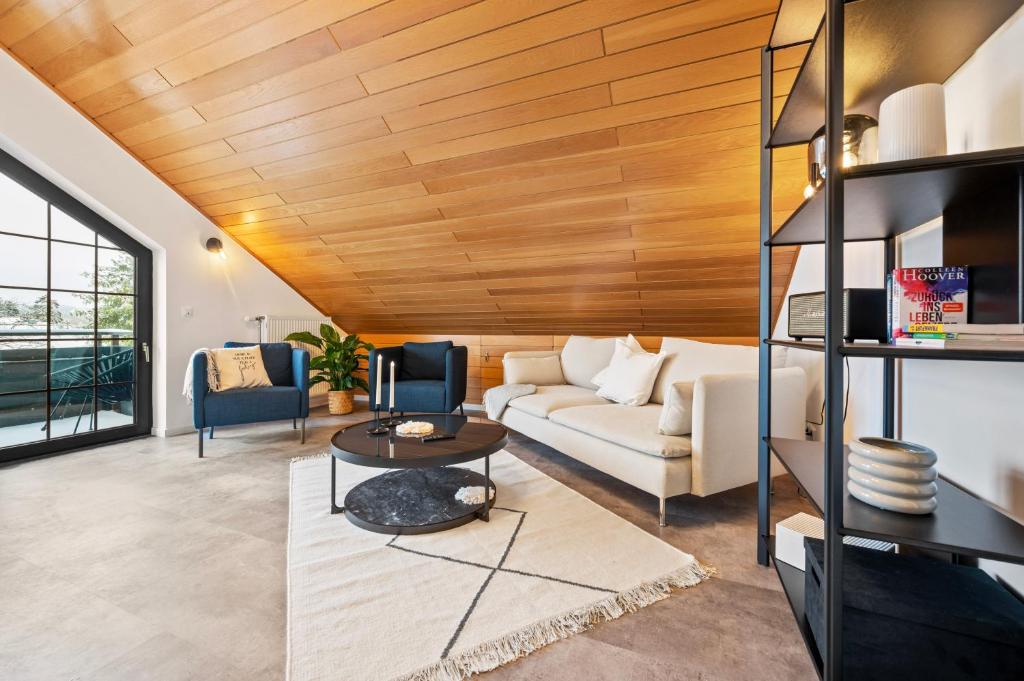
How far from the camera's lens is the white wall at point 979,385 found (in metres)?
1.08

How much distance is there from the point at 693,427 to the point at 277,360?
3362 millimetres

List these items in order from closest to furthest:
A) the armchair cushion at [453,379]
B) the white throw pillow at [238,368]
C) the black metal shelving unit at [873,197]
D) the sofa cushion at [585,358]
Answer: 1. the black metal shelving unit at [873,197]
2. the white throw pillow at [238,368]
3. the sofa cushion at [585,358]
4. the armchair cushion at [453,379]

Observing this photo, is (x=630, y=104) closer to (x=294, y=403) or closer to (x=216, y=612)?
(x=216, y=612)

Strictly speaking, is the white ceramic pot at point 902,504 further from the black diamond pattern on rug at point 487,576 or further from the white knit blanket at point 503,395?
the white knit blanket at point 503,395

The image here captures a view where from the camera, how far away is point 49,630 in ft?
4.42

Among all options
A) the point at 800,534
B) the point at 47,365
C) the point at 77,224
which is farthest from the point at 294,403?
the point at 800,534

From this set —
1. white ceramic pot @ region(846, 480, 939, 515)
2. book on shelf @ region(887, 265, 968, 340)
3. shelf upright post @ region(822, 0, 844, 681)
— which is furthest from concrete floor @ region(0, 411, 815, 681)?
book on shelf @ region(887, 265, 968, 340)

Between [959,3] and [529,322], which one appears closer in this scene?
[959,3]

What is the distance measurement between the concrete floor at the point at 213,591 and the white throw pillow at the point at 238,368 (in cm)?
85

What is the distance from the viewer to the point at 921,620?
3.36 feet

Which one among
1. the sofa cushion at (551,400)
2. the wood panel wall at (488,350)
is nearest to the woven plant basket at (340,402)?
the wood panel wall at (488,350)

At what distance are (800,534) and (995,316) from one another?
0.82 meters

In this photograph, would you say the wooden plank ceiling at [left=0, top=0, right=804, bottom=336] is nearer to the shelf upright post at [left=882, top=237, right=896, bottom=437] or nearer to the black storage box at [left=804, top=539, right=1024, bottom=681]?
the shelf upright post at [left=882, top=237, right=896, bottom=437]

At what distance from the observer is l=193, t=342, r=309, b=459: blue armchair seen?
3188 millimetres
